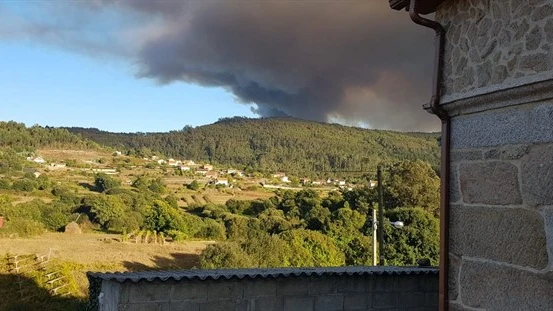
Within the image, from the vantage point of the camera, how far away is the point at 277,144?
7675 centimetres

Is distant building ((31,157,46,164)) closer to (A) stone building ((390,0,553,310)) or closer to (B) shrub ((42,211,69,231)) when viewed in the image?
(B) shrub ((42,211,69,231))

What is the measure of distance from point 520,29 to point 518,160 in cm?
82

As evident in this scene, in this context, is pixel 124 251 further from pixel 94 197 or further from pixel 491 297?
pixel 491 297

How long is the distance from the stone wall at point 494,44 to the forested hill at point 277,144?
61.0 metres

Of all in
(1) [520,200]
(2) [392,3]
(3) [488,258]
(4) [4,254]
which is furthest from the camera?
(4) [4,254]

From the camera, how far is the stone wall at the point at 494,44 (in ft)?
10.7

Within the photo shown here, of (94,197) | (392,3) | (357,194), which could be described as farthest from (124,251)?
(392,3)

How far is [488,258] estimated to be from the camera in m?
3.56

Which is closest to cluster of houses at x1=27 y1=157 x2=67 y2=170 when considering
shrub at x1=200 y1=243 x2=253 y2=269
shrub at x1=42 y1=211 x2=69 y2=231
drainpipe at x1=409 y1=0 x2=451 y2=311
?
A: shrub at x1=42 y1=211 x2=69 y2=231

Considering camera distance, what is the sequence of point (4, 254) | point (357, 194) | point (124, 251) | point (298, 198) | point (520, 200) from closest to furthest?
point (520, 200) < point (4, 254) < point (124, 251) < point (357, 194) < point (298, 198)

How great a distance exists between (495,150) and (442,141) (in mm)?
533

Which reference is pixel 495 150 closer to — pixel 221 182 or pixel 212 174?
pixel 221 182

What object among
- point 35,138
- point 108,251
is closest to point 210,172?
point 35,138

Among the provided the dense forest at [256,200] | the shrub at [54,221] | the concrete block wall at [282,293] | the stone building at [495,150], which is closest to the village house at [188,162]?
the dense forest at [256,200]
